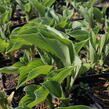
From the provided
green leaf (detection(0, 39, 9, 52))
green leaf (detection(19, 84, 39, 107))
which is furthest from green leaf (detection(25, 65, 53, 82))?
green leaf (detection(0, 39, 9, 52))

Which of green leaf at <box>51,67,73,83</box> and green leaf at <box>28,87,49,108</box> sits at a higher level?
green leaf at <box>51,67,73,83</box>

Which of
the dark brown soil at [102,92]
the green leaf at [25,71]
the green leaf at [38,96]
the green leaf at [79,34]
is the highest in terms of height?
the green leaf at [79,34]

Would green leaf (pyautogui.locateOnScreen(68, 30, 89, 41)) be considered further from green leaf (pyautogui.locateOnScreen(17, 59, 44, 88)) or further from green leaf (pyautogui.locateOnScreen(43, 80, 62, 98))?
green leaf (pyautogui.locateOnScreen(43, 80, 62, 98))

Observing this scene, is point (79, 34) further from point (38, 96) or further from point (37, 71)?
point (38, 96)

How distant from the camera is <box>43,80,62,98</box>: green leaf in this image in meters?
1.62

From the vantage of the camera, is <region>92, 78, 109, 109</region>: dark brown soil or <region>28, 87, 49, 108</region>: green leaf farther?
<region>92, 78, 109, 109</region>: dark brown soil

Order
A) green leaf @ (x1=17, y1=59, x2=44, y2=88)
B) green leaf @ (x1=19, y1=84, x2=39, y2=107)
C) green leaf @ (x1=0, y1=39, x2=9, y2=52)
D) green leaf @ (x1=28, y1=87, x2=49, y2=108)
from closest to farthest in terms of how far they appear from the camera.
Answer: green leaf @ (x1=28, y1=87, x2=49, y2=108)
green leaf @ (x1=19, y1=84, x2=39, y2=107)
green leaf @ (x1=17, y1=59, x2=44, y2=88)
green leaf @ (x1=0, y1=39, x2=9, y2=52)

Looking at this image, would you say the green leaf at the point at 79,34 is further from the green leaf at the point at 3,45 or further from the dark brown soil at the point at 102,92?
the green leaf at the point at 3,45

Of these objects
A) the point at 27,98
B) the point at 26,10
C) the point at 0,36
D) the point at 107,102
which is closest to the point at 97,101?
the point at 107,102

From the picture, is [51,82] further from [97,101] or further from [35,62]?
[97,101]

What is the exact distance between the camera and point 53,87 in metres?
1.66

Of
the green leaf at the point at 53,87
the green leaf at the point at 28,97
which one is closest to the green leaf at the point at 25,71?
the green leaf at the point at 28,97

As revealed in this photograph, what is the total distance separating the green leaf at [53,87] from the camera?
1.62m

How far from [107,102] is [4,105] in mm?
779
